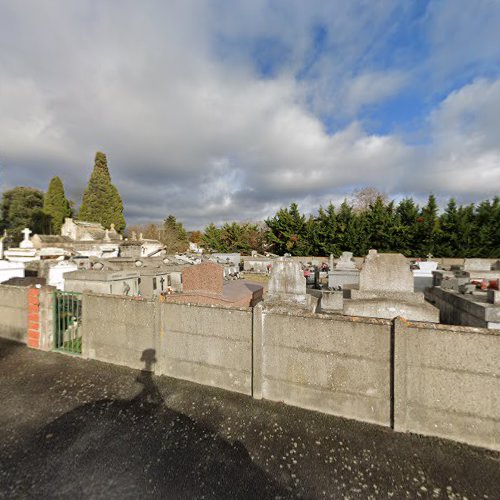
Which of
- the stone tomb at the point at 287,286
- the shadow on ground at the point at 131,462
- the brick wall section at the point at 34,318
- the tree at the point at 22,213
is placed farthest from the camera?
the tree at the point at 22,213

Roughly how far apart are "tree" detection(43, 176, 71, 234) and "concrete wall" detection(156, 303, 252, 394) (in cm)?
4677

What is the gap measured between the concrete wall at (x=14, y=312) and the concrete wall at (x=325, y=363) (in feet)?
21.6

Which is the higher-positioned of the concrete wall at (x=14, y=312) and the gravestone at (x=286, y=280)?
the gravestone at (x=286, y=280)

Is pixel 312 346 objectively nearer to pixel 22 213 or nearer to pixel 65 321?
pixel 65 321

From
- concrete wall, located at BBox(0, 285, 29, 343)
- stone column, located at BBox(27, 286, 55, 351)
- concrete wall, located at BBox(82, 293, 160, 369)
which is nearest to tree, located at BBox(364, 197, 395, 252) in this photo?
concrete wall, located at BBox(82, 293, 160, 369)

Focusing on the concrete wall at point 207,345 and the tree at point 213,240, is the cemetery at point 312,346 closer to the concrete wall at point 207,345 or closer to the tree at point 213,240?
the concrete wall at point 207,345

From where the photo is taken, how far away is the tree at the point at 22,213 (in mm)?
38156

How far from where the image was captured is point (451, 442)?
3.43 meters

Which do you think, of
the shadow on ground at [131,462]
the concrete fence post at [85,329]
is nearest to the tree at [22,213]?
the concrete fence post at [85,329]

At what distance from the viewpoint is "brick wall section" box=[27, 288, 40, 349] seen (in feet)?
21.1

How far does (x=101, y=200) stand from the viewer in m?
46.2

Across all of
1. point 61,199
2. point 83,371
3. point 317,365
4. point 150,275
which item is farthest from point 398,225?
point 61,199

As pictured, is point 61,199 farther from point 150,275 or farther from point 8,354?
point 8,354

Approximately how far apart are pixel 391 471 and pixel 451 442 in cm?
114
